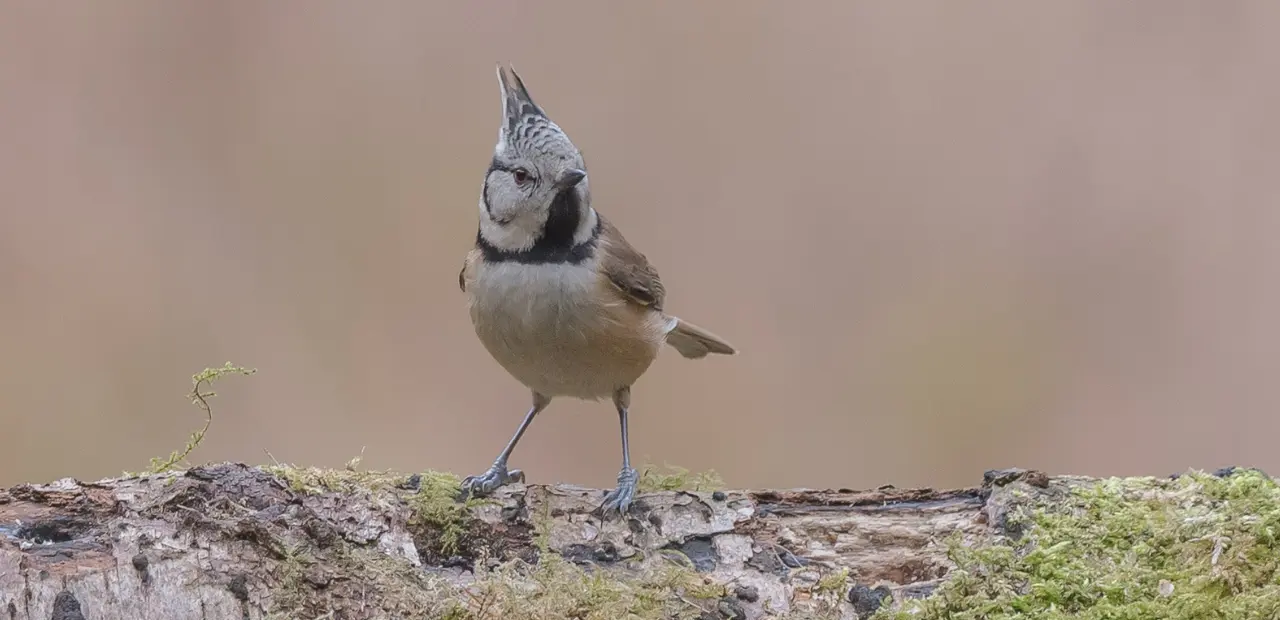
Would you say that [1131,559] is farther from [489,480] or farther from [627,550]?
[489,480]

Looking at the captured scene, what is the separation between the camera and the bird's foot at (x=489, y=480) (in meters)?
3.21

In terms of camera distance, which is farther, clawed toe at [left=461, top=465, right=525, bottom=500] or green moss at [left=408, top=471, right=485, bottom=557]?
clawed toe at [left=461, top=465, right=525, bottom=500]

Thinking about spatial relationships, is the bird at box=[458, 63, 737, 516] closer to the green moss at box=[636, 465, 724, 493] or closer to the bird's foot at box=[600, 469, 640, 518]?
the green moss at box=[636, 465, 724, 493]

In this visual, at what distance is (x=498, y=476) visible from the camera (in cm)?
389

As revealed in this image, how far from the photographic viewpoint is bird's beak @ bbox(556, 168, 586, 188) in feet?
12.8

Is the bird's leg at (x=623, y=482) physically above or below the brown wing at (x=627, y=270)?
below

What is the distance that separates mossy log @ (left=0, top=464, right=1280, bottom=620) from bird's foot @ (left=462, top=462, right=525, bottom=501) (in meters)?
0.05

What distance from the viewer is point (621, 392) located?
14.7ft

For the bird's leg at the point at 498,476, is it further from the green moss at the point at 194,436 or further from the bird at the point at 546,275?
the green moss at the point at 194,436

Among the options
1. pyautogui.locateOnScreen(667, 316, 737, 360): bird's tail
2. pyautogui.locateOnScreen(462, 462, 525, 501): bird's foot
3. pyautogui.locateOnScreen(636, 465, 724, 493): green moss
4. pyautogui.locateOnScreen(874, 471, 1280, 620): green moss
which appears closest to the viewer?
pyautogui.locateOnScreen(874, 471, 1280, 620): green moss

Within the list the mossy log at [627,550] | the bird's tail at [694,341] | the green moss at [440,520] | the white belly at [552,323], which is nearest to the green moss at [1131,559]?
the mossy log at [627,550]

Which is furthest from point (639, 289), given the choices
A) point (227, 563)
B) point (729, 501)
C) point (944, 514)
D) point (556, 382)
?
point (227, 563)

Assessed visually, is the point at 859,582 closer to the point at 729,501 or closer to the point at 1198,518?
the point at 729,501

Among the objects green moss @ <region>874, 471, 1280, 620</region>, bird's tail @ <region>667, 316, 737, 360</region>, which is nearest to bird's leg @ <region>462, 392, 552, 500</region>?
bird's tail @ <region>667, 316, 737, 360</region>
